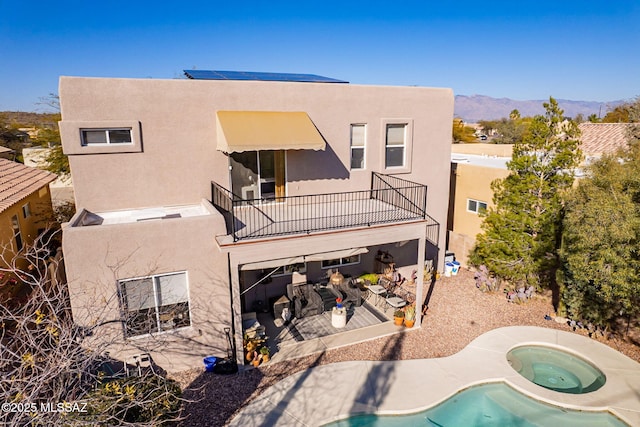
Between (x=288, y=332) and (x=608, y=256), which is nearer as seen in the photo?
(x=608, y=256)

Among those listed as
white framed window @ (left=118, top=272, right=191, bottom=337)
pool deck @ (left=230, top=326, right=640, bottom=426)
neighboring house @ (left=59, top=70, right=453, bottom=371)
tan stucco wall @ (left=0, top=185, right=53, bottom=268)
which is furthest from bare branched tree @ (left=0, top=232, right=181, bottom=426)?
tan stucco wall @ (left=0, top=185, right=53, bottom=268)

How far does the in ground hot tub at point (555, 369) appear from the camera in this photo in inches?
557

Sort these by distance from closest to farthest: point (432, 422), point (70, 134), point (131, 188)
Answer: point (432, 422) → point (70, 134) → point (131, 188)

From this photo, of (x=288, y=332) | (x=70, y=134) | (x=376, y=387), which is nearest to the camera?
(x=376, y=387)

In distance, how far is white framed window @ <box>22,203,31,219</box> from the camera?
22.4 metres

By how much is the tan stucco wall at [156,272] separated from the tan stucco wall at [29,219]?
9.26m

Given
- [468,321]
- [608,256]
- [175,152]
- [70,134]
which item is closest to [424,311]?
[468,321]

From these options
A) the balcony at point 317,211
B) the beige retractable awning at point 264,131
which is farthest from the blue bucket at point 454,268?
the beige retractable awning at point 264,131

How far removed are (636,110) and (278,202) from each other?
3769 cm

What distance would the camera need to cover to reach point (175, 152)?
16047mm

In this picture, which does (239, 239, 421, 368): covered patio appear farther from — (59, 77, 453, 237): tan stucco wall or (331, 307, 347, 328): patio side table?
(59, 77, 453, 237): tan stucco wall

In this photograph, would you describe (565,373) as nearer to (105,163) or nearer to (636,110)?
(105,163)

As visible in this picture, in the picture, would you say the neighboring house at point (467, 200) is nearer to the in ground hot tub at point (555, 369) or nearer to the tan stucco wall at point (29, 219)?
the in ground hot tub at point (555, 369)

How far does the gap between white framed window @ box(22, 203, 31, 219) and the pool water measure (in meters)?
21.2
